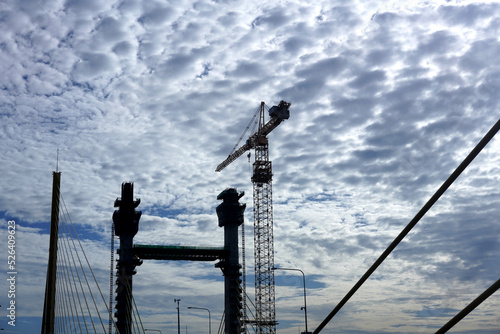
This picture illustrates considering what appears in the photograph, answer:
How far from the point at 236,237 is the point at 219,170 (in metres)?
46.1

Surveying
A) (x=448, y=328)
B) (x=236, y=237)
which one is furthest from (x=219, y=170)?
(x=448, y=328)

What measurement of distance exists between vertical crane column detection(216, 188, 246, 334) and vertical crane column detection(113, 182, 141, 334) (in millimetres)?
16987

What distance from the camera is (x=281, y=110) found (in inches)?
4904

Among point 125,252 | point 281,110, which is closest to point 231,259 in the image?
point 125,252

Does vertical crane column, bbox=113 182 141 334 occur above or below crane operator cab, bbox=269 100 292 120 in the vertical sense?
below

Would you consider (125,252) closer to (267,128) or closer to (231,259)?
(231,259)

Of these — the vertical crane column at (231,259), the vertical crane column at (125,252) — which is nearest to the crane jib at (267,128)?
the vertical crane column at (231,259)

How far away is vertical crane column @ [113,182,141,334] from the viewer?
3563 inches

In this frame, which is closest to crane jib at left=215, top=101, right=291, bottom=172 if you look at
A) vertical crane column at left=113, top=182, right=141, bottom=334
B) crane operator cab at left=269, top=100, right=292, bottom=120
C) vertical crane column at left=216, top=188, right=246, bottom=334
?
crane operator cab at left=269, top=100, right=292, bottom=120

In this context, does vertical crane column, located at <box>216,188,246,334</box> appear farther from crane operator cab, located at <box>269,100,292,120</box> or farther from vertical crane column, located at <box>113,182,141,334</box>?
crane operator cab, located at <box>269,100,292,120</box>

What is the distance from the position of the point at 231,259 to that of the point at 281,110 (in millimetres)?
40140

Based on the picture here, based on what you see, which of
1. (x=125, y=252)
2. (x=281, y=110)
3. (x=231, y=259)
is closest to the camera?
(x=125, y=252)

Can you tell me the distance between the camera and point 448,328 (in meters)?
13.0

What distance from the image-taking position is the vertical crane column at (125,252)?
90.5 metres
